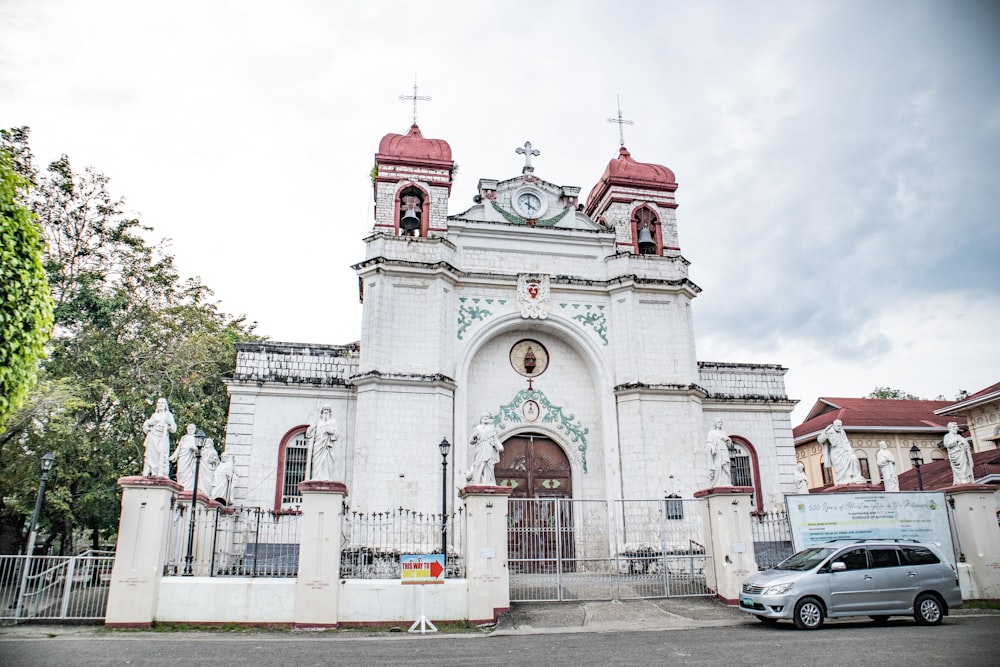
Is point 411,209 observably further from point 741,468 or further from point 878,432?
point 878,432

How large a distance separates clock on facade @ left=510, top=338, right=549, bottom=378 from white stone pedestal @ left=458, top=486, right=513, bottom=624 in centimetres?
815

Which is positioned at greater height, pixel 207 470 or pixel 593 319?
pixel 593 319

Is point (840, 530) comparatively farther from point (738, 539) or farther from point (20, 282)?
point (20, 282)

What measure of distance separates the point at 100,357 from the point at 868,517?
23.5m

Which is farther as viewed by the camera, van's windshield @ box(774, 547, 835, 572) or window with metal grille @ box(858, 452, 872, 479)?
window with metal grille @ box(858, 452, 872, 479)

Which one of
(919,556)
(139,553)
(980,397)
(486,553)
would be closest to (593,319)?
(486,553)

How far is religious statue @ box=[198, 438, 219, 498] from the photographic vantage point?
16859mm

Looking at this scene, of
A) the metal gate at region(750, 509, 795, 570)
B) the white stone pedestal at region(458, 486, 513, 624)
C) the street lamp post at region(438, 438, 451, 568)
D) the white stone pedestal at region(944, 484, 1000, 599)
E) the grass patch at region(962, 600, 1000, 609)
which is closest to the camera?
the white stone pedestal at region(458, 486, 513, 624)

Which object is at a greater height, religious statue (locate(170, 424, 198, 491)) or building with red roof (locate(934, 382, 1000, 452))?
building with red roof (locate(934, 382, 1000, 452))

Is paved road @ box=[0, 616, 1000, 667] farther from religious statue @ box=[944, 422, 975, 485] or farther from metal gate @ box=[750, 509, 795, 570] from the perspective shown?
religious statue @ box=[944, 422, 975, 485]

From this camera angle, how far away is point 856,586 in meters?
12.1

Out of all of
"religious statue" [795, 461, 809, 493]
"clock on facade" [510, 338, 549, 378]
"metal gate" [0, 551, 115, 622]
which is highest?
"clock on facade" [510, 338, 549, 378]

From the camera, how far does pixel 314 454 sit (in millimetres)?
13555

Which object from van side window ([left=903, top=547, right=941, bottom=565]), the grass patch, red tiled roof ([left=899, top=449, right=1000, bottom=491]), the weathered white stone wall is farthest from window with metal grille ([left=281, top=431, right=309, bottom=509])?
red tiled roof ([left=899, top=449, right=1000, bottom=491])
